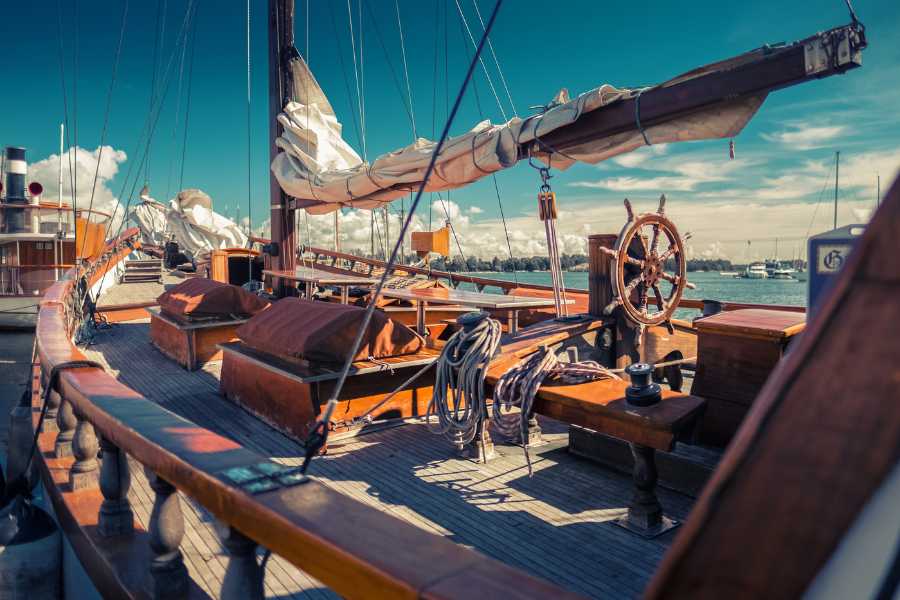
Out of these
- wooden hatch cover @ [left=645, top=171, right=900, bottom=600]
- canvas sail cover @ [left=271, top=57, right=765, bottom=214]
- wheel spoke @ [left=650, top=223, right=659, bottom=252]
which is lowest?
wooden hatch cover @ [left=645, top=171, right=900, bottom=600]

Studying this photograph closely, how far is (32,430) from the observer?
130 inches

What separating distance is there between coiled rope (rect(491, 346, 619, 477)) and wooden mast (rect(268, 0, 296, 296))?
5228 mm

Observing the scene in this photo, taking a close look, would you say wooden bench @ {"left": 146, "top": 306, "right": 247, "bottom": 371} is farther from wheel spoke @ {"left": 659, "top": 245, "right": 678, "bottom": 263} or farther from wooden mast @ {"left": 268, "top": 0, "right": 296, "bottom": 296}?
wheel spoke @ {"left": 659, "top": 245, "right": 678, "bottom": 263}

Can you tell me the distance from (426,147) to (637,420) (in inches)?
150

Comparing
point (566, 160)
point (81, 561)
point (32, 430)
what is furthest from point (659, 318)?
point (32, 430)

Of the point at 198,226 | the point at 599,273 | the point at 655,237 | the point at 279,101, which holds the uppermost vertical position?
the point at 279,101

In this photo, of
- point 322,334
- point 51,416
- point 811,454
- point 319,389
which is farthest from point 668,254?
point 811,454

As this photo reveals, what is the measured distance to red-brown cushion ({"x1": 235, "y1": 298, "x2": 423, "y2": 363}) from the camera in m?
4.26

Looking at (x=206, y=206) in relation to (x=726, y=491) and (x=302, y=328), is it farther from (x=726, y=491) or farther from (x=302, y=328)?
(x=726, y=491)

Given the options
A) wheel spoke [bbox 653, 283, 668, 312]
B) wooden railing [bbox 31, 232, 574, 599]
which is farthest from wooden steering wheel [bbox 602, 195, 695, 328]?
wooden railing [bbox 31, 232, 574, 599]

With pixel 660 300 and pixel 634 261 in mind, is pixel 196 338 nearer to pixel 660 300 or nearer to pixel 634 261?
pixel 634 261

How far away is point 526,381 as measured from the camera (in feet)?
11.5

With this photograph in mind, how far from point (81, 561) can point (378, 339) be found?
2.67 metres

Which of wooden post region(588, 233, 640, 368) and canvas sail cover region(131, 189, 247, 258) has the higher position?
canvas sail cover region(131, 189, 247, 258)
